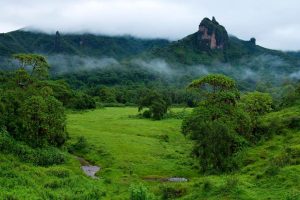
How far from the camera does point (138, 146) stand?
69750 millimetres

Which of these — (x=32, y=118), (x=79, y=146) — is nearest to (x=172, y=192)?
(x=32, y=118)

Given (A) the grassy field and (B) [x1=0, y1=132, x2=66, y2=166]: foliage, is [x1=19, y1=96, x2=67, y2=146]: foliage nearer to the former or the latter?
(B) [x1=0, y1=132, x2=66, y2=166]: foliage

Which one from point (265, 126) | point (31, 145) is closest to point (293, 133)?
point (265, 126)

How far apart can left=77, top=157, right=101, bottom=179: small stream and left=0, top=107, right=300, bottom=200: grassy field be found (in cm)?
85

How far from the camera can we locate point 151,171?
187 feet

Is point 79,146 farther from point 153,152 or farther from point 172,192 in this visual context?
point 172,192

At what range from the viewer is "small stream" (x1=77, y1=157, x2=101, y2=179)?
55.5 metres

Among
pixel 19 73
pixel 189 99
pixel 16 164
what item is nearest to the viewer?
pixel 16 164

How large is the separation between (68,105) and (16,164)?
71541 mm

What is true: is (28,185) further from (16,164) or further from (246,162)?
(246,162)

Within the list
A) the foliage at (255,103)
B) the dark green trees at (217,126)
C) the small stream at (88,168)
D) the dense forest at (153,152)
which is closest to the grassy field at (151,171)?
the dense forest at (153,152)

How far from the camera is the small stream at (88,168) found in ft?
182

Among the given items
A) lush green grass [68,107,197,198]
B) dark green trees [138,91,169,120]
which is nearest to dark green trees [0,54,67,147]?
lush green grass [68,107,197,198]

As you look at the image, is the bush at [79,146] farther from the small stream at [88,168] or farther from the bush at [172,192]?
the bush at [172,192]
